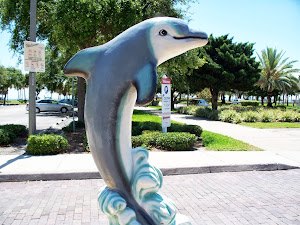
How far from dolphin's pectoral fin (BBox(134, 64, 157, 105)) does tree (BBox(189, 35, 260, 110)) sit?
18062mm

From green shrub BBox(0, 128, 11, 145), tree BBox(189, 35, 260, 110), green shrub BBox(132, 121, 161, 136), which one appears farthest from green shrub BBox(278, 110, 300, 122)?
green shrub BBox(0, 128, 11, 145)

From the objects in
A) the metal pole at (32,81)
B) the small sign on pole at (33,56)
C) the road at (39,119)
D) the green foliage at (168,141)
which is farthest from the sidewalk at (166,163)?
the road at (39,119)

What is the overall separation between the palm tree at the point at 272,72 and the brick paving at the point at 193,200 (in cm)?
2674

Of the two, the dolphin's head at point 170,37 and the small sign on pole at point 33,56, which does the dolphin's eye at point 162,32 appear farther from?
the small sign on pole at point 33,56

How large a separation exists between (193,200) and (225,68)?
17.5 meters

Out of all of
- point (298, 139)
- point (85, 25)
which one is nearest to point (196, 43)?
point (85, 25)

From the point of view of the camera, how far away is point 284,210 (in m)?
3.92

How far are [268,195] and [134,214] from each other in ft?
10.8

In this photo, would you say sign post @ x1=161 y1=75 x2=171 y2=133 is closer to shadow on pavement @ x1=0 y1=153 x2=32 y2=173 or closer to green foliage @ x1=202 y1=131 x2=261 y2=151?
green foliage @ x1=202 y1=131 x2=261 y2=151

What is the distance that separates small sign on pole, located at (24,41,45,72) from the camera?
7457 mm

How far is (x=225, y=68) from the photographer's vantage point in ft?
66.0

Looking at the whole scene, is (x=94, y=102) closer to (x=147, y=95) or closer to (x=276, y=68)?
(x=147, y=95)

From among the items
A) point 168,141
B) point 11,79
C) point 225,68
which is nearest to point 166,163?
point 168,141

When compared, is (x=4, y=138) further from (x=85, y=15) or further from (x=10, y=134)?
(x=85, y=15)
